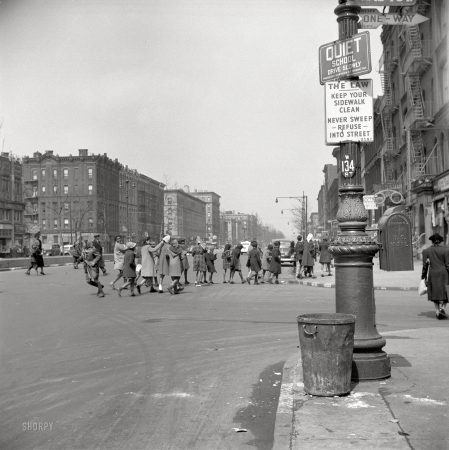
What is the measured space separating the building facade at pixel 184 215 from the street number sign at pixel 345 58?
117 metres

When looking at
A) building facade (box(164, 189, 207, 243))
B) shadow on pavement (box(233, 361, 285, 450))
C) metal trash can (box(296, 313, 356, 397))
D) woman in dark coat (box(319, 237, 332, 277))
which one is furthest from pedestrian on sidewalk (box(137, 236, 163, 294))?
building facade (box(164, 189, 207, 243))

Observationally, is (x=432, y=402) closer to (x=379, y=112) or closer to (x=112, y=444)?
(x=112, y=444)

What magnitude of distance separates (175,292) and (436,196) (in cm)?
2128

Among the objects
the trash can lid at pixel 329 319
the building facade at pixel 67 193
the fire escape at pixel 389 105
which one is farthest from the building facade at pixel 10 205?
the trash can lid at pixel 329 319

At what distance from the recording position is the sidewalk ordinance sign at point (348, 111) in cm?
652

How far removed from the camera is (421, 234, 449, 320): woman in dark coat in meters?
11.3

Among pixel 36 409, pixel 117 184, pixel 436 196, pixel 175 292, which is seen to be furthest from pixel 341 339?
pixel 117 184

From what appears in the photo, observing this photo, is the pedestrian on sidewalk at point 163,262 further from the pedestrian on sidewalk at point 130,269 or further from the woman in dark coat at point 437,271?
the woman in dark coat at point 437,271

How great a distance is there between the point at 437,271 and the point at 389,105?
1439 inches

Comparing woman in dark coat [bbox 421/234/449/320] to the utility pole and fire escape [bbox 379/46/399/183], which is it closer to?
the utility pole

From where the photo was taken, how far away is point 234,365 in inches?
291

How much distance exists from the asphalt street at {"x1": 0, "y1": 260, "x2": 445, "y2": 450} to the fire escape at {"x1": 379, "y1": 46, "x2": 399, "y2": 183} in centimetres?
3257

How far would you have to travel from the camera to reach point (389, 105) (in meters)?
45.2

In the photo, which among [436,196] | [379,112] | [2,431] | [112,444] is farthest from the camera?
[379,112]
